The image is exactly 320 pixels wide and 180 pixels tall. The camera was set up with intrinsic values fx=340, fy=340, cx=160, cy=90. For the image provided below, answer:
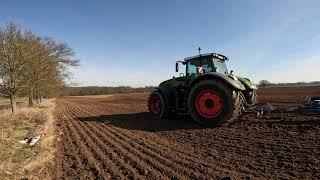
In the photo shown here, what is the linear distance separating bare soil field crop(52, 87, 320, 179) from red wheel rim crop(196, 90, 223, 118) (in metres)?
0.51

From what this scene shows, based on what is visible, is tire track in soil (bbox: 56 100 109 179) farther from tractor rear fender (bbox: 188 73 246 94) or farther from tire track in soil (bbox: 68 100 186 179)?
tractor rear fender (bbox: 188 73 246 94)

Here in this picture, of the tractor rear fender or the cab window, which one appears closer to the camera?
the tractor rear fender

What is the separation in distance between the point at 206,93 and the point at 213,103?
1.25ft

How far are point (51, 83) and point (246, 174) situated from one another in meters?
30.1

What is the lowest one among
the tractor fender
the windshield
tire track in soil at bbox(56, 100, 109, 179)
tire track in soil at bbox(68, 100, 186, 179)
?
tire track in soil at bbox(56, 100, 109, 179)

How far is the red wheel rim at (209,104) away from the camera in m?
10.2

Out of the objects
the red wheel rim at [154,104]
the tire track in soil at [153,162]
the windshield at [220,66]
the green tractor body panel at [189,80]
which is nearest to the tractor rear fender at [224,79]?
the green tractor body panel at [189,80]

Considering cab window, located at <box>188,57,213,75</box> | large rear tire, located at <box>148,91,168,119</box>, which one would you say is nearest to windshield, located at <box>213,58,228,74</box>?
cab window, located at <box>188,57,213,75</box>

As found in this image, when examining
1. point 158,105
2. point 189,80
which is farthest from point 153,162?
point 158,105

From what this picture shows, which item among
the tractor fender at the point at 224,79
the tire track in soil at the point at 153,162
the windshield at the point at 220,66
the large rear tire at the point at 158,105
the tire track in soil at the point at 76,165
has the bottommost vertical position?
the tire track in soil at the point at 76,165

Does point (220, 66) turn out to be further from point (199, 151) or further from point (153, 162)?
point (153, 162)

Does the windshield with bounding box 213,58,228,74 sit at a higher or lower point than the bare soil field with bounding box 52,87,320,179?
higher

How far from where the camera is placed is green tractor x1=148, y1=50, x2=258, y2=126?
9.99 m

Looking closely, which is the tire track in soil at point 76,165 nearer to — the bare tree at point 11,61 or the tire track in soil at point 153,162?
the tire track in soil at point 153,162
